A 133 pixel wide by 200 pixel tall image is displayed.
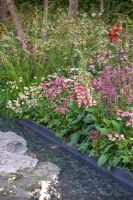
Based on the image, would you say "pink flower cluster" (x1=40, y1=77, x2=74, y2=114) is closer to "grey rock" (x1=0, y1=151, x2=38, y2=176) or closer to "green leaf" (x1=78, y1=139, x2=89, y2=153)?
"green leaf" (x1=78, y1=139, x2=89, y2=153)

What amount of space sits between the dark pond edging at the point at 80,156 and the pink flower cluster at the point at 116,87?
0.67 m

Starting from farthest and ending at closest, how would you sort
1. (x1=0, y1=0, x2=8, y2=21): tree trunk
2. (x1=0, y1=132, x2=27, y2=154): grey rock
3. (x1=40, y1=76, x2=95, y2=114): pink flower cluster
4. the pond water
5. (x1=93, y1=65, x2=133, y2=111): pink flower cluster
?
(x1=0, y1=0, x2=8, y2=21): tree trunk < (x1=40, y1=76, x2=95, y2=114): pink flower cluster < (x1=0, y1=132, x2=27, y2=154): grey rock < (x1=93, y1=65, x2=133, y2=111): pink flower cluster < the pond water

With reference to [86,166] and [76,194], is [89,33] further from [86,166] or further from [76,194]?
[76,194]

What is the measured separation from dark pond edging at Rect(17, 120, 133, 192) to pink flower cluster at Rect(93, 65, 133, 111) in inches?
26.2

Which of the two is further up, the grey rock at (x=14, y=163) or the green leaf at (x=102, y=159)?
the green leaf at (x=102, y=159)

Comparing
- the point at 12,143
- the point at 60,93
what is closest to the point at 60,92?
the point at 60,93

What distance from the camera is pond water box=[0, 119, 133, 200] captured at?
4.43 meters

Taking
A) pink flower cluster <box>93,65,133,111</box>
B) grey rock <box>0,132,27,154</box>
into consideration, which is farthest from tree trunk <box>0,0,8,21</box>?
pink flower cluster <box>93,65,133,111</box>

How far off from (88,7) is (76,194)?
504 inches

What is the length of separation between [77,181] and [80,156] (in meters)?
0.56

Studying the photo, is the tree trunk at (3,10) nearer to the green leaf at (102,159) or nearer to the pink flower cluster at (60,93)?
the pink flower cluster at (60,93)

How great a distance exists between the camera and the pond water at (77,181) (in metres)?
4.43

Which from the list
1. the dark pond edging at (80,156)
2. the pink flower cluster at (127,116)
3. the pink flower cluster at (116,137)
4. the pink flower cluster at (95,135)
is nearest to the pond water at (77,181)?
the dark pond edging at (80,156)

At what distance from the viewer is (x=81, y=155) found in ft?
17.3
